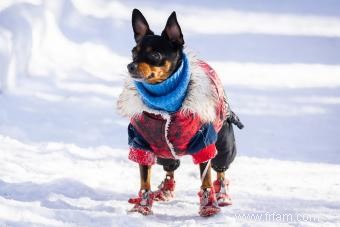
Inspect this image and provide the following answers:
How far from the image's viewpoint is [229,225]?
409 centimetres

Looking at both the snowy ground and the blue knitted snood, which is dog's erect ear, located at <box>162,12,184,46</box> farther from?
the snowy ground

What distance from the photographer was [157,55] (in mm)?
4297

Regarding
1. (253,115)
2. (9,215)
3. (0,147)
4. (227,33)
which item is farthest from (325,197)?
(227,33)

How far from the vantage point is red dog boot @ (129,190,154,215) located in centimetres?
455

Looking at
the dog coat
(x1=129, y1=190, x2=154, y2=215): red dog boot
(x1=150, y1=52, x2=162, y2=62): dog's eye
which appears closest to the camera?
(x1=150, y1=52, x2=162, y2=62): dog's eye

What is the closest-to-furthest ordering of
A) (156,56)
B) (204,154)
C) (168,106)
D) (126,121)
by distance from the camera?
(156,56), (168,106), (204,154), (126,121)

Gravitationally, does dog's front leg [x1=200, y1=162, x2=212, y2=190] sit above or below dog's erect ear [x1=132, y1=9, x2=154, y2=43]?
below

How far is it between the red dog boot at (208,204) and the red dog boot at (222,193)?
0.38 metres

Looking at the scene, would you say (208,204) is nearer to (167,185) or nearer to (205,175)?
(205,175)

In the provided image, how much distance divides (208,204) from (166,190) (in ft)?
2.36

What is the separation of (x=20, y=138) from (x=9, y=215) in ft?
10.1

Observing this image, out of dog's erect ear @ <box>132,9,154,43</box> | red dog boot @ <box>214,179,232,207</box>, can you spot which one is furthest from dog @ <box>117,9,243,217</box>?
red dog boot @ <box>214,179,232,207</box>

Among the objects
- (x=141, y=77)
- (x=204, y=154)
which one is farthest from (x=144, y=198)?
(x=141, y=77)

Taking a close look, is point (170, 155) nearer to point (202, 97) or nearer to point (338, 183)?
point (202, 97)
